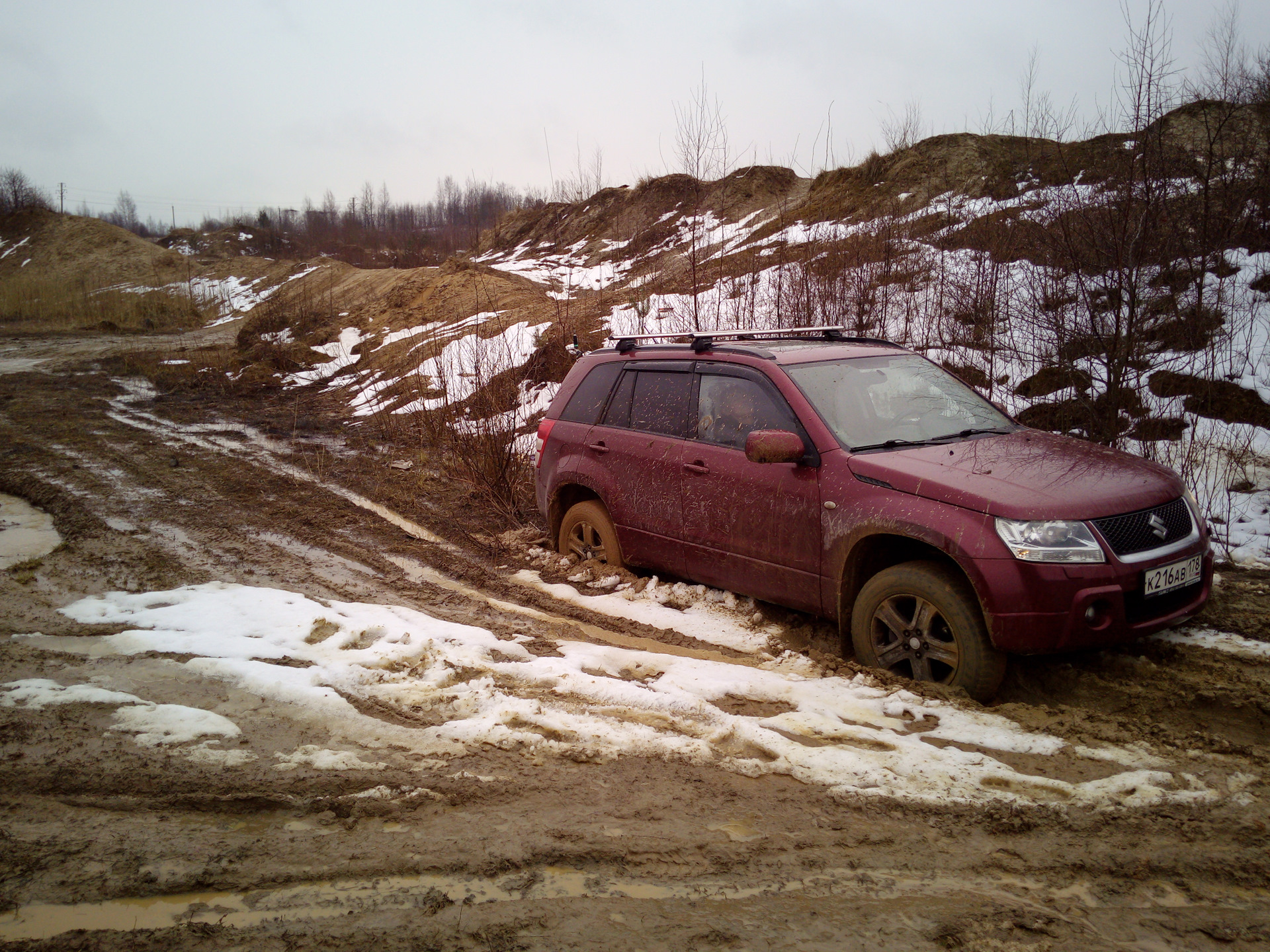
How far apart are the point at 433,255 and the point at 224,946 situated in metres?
54.8

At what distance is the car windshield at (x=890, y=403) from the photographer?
4594 mm

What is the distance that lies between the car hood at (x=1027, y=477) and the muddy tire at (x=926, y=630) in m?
0.43

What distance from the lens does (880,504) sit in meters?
4.09

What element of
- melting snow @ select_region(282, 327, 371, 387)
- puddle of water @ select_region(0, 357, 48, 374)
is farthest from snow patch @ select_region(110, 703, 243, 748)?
puddle of water @ select_region(0, 357, 48, 374)

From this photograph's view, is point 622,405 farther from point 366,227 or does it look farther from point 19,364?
point 366,227

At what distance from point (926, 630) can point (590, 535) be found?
9.30ft

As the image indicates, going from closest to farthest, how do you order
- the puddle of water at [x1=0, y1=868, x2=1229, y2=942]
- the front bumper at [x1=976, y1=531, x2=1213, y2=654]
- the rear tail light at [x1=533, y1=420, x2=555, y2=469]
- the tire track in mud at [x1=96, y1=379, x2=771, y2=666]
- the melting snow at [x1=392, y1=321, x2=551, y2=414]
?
the puddle of water at [x1=0, y1=868, x2=1229, y2=942] → the front bumper at [x1=976, y1=531, x2=1213, y2=654] → the tire track in mud at [x1=96, y1=379, x2=771, y2=666] → the rear tail light at [x1=533, y1=420, x2=555, y2=469] → the melting snow at [x1=392, y1=321, x2=551, y2=414]

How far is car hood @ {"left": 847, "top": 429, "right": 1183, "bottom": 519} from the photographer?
12.2 feet

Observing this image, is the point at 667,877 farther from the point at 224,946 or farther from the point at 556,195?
the point at 556,195

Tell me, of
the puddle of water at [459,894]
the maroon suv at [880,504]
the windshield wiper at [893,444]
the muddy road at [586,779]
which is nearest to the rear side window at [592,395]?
the maroon suv at [880,504]

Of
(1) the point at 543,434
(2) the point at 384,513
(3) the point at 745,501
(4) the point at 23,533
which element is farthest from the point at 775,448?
(4) the point at 23,533

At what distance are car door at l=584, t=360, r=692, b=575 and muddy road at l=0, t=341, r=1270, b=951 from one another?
40cm

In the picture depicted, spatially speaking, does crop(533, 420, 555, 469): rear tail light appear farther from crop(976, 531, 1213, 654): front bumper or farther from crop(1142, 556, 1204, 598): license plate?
crop(1142, 556, 1204, 598): license plate

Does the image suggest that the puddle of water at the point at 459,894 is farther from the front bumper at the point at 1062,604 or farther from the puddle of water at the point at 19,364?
the puddle of water at the point at 19,364
